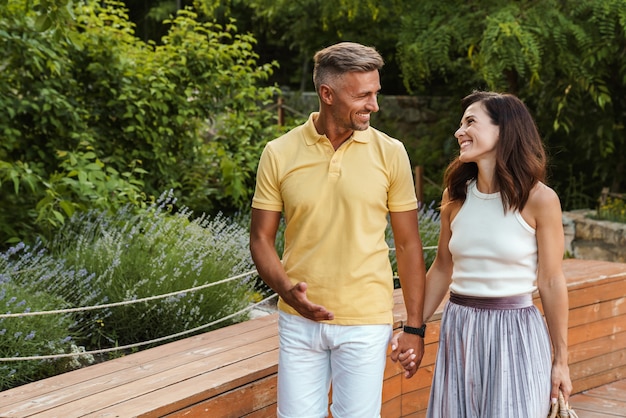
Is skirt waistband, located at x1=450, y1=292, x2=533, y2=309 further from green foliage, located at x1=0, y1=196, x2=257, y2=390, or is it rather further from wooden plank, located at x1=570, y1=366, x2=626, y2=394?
wooden plank, located at x1=570, y1=366, x2=626, y2=394

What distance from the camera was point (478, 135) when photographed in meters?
2.55

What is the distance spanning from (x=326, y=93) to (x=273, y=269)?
1.55 feet

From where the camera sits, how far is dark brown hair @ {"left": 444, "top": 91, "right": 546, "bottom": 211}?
2.51 metres

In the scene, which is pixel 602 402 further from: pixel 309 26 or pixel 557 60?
pixel 309 26

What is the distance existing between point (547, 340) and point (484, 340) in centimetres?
17

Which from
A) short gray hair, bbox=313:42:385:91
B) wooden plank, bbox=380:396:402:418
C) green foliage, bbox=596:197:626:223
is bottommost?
green foliage, bbox=596:197:626:223

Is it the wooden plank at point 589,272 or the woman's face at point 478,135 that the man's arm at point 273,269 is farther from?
the wooden plank at point 589,272

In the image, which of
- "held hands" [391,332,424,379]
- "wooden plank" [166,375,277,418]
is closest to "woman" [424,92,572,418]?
"held hands" [391,332,424,379]

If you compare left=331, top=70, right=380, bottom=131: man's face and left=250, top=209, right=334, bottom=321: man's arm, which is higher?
left=331, top=70, right=380, bottom=131: man's face

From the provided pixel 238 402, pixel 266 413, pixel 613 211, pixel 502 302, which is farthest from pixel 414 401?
pixel 613 211

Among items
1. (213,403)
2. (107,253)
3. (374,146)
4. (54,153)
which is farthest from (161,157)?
(374,146)

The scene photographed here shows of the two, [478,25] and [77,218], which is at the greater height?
[478,25]

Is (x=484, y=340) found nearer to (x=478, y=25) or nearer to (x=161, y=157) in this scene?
(x=161, y=157)

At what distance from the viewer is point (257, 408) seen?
10.3ft
